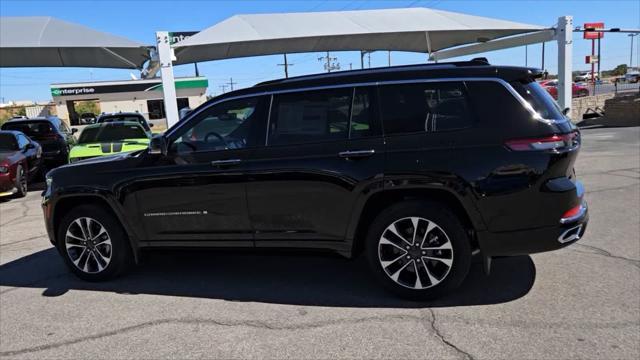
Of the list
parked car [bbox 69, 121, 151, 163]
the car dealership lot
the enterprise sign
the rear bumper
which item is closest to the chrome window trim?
the rear bumper

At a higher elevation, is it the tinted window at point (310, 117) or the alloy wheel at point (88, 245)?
the tinted window at point (310, 117)

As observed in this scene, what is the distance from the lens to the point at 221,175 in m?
4.53

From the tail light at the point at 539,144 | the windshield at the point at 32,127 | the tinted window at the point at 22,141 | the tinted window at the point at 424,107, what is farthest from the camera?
the windshield at the point at 32,127

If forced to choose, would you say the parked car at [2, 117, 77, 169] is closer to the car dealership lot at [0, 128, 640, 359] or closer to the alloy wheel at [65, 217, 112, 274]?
the car dealership lot at [0, 128, 640, 359]

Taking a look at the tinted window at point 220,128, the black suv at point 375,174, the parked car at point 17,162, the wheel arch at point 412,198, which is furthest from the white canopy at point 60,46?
the wheel arch at point 412,198

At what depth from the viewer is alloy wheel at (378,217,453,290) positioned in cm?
404

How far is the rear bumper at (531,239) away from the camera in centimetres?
383

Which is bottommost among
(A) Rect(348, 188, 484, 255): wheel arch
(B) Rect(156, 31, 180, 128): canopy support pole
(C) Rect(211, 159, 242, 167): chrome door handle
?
(A) Rect(348, 188, 484, 255): wheel arch

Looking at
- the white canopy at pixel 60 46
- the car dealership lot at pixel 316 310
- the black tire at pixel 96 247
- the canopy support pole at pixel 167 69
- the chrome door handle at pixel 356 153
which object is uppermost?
the white canopy at pixel 60 46

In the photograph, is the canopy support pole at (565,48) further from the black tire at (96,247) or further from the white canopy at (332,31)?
the black tire at (96,247)

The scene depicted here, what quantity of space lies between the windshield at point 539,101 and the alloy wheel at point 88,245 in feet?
13.4

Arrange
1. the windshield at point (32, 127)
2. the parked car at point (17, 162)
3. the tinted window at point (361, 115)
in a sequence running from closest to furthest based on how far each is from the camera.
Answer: the tinted window at point (361, 115) → the parked car at point (17, 162) → the windshield at point (32, 127)

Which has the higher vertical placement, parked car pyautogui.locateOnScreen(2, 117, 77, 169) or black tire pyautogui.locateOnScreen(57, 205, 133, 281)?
parked car pyautogui.locateOnScreen(2, 117, 77, 169)

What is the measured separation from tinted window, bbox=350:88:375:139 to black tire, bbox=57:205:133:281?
263 cm
